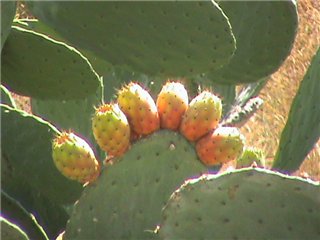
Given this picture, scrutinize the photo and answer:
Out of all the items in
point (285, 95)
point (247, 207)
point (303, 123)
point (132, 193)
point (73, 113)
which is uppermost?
point (285, 95)

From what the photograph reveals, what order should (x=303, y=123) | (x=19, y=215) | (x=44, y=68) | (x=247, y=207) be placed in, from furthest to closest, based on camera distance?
(x=303, y=123) < (x=44, y=68) < (x=19, y=215) < (x=247, y=207)

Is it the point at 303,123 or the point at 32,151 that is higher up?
the point at 303,123

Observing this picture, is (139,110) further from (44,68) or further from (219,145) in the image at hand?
(44,68)

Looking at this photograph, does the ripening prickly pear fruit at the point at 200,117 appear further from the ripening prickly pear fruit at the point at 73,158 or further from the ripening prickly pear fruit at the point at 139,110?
the ripening prickly pear fruit at the point at 73,158

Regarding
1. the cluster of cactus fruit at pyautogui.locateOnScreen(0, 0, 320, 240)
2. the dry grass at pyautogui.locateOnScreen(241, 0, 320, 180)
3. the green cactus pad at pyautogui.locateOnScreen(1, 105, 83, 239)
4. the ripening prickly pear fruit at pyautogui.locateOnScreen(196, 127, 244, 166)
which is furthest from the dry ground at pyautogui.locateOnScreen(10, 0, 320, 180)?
the ripening prickly pear fruit at pyautogui.locateOnScreen(196, 127, 244, 166)

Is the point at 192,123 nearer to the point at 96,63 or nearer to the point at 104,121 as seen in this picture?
the point at 104,121

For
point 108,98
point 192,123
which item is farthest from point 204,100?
point 108,98

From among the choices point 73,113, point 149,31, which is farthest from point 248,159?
point 149,31
